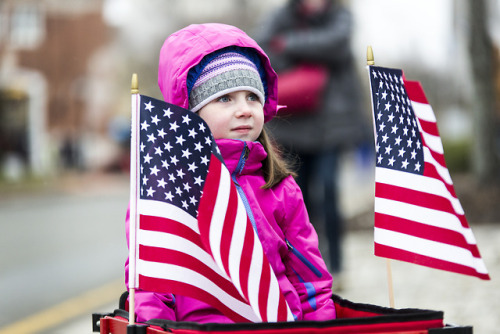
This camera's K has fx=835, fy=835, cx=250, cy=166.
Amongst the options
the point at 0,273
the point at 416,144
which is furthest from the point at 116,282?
the point at 416,144

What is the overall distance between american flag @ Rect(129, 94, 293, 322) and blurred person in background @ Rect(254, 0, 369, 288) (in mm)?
3154

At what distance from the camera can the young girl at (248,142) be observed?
113 inches

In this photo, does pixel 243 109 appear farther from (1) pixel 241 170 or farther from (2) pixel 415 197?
(2) pixel 415 197

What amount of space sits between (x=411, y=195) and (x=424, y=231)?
13 cm

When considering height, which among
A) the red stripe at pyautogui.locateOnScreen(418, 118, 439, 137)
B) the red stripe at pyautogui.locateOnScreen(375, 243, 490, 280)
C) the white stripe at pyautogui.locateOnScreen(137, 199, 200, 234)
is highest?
the red stripe at pyautogui.locateOnScreen(418, 118, 439, 137)

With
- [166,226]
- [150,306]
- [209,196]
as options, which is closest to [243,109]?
[209,196]

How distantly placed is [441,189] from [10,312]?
410 centimetres

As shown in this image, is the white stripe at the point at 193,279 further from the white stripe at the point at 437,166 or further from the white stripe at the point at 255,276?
the white stripe at the point at 437,166

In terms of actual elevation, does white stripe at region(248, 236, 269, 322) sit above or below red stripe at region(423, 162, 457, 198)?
below

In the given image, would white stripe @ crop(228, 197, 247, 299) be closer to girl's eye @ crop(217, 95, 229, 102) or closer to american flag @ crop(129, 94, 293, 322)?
american flag @ crop(129, 94, 293, 322)

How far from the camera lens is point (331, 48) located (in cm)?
573

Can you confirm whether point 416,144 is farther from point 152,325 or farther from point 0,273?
point 0,273

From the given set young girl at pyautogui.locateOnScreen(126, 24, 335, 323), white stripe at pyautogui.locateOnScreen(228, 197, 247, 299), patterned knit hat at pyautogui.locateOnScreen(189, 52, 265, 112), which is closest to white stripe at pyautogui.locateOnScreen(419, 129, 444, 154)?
young girl at pyautogui.locateOnScreen(126, 24, 335, 323)

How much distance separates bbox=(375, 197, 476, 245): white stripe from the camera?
272cm
